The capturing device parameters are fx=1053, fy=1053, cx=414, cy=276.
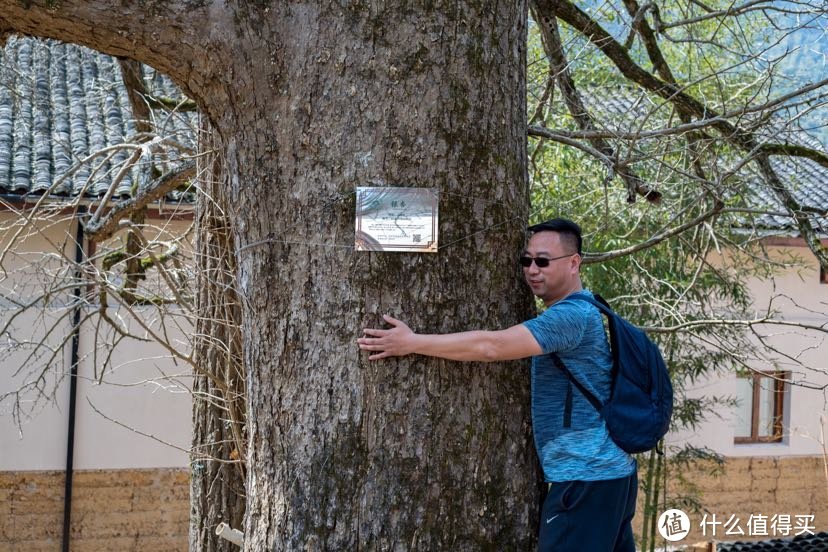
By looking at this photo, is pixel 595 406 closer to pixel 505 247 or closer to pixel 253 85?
pixel 505 247

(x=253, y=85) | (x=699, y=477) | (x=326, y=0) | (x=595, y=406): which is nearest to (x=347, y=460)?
(x=595, y=406)

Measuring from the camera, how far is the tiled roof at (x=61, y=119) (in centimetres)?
1053

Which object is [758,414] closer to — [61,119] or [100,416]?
[100,416]

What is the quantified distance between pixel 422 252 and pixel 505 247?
0.26m

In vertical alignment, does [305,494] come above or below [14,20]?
below

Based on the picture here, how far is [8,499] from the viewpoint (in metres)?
11.4

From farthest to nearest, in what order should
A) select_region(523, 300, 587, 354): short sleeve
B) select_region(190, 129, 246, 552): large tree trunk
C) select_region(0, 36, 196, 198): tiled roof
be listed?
select_region(0, 36, 196, 198): tiled roof
select_region(190, 129, 246, 552): large tree trunk
select_region(523, 300, 587, 354): short sleeve

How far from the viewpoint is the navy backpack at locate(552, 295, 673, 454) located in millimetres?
2936

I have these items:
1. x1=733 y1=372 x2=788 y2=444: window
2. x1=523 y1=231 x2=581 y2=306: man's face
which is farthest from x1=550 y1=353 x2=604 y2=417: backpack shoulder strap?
x1=733 y1=372 x2=788 y2=444: window

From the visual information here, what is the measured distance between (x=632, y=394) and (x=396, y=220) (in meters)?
0.87

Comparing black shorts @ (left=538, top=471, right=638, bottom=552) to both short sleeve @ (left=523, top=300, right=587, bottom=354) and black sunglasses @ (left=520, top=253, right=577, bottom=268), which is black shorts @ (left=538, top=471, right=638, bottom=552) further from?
black sunglasses @ (left=520, top=253, right=577, bottom=268)

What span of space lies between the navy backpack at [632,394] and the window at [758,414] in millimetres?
11695

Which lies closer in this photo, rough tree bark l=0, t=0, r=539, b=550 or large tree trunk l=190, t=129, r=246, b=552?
rough tree bark l=0, t=0, r=539, b=550

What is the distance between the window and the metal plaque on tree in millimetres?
12285
